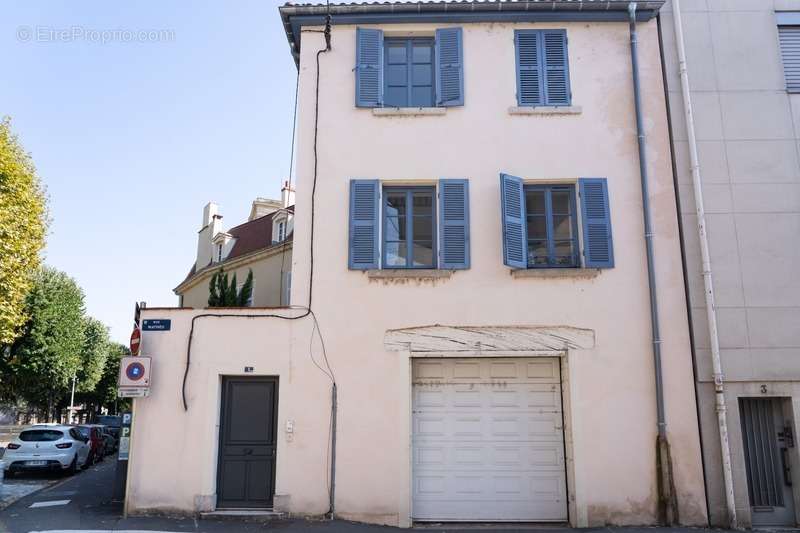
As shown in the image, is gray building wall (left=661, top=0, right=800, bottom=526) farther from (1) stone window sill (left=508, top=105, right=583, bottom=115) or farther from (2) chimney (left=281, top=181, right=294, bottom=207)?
(2) chimney (left=281, top=181, right=294, bottom=207)

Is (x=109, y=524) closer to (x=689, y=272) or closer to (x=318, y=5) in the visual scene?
(x=318, y=5)

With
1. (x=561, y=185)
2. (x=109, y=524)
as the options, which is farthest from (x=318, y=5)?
(x=109, y=524)

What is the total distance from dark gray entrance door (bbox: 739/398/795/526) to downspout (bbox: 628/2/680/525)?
1269 mm

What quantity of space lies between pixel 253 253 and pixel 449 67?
1282 centimetres

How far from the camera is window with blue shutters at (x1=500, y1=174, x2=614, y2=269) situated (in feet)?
31.8

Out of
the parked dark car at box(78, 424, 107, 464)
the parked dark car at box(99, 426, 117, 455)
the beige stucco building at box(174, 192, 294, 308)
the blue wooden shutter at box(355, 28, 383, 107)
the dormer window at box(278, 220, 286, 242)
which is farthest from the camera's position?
the parked dark car at box(99, 426, 117, 455)

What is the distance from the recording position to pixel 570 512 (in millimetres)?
9156

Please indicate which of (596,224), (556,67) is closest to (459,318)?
(596,224)

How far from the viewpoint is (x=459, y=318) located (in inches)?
380

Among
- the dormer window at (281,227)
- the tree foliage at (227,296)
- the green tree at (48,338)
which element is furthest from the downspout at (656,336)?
the green tree at (48,338)

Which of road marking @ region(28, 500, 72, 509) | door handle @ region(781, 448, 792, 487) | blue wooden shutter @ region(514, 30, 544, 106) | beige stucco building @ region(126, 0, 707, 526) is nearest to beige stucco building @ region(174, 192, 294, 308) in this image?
beige stucco building @ region(126, 0, 707, 526)

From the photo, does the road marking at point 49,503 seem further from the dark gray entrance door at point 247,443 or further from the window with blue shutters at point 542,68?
the window with blue shutters at point 542,68

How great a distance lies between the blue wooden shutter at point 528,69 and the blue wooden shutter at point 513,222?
1618mm

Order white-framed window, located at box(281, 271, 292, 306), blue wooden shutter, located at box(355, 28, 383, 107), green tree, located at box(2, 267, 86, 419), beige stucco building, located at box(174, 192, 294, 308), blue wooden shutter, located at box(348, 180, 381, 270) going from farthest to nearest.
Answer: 1. green tree, located at box(2, 267, 86, 419)
2. beige stucco building, located at box(174, 192, 294, 308)
3. white-framed window, located at box(281, 271, 292, 306)
4. blue wooden shutter, located at box(355, 28, 383, 107)
5. blue wooden shutter, located at box(348, 180, 381, 270)
